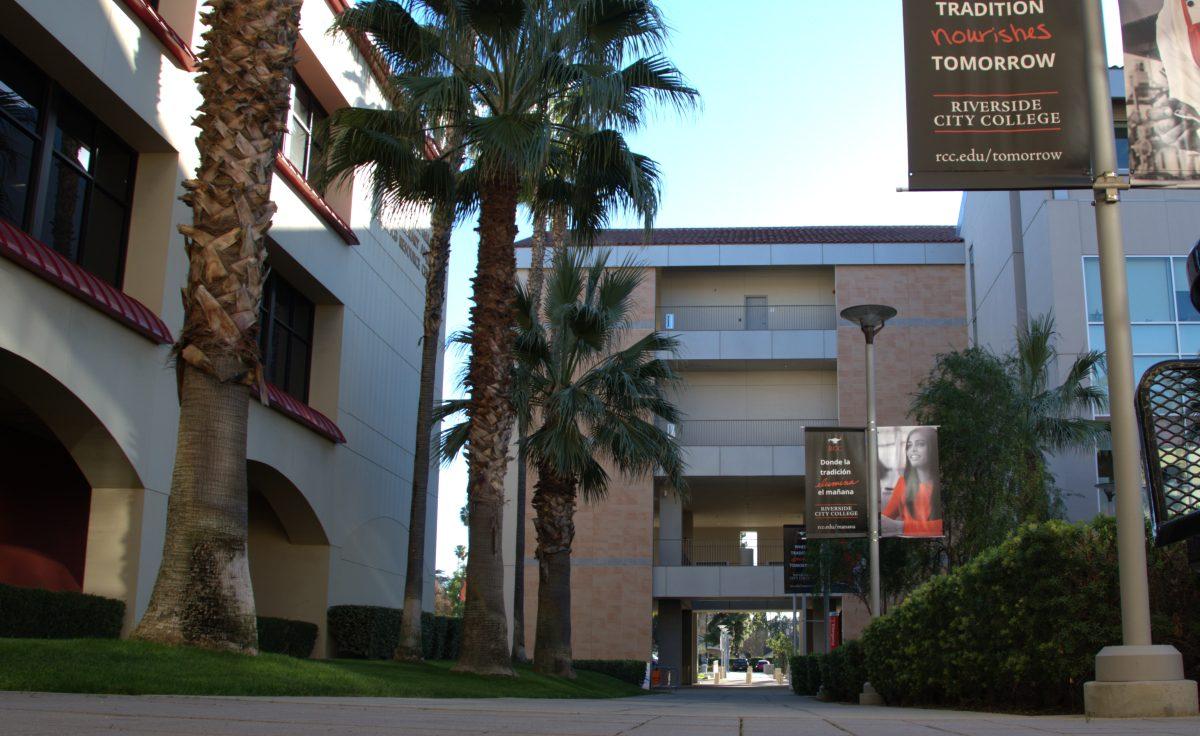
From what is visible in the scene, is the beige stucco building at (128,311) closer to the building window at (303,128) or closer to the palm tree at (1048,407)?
the building window at (303,128)

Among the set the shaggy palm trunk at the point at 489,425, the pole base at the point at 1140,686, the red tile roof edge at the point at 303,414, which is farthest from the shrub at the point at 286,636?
the pole base at the point at 1140,686

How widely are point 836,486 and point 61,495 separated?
1257 cm

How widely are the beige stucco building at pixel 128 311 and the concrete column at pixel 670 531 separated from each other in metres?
18.3

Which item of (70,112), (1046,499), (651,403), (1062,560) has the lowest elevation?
(1062,560)

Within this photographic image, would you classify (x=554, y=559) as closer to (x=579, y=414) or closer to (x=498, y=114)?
(x=579, y=414)

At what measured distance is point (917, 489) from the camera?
19125 mm

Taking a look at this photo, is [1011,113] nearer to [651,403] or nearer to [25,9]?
[25,9]

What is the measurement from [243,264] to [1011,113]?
23.6ft

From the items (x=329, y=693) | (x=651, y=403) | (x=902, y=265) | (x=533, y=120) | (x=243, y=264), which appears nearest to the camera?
(x=329, y=693)

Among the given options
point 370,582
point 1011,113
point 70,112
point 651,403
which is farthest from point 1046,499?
point 70,112

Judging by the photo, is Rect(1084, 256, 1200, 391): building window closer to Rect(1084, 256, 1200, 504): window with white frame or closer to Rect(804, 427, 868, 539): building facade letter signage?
Rect(1084, 256, 1200, 504): window with white frame

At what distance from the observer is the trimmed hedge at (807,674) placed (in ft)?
86.0

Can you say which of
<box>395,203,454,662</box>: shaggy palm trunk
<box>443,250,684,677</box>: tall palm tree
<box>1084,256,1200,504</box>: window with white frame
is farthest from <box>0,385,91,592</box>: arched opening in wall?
<box>1084,256,1200,504</box>: window with white frame

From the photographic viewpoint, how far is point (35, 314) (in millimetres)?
12414
